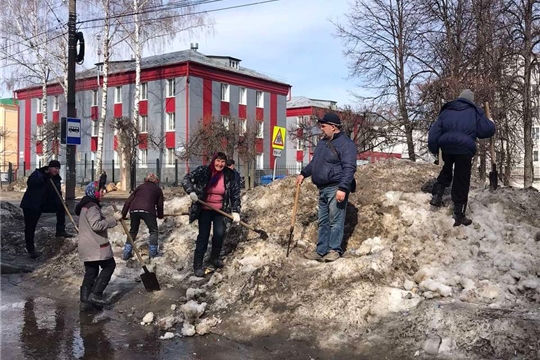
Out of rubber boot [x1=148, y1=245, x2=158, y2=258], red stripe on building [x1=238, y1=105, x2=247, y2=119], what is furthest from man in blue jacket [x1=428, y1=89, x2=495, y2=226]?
red stripe on building [x1=238, y1=105, x2=247, y2=119]

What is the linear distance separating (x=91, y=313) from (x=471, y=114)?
5.20 m

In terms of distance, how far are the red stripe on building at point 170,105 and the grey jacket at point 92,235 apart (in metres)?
32.6

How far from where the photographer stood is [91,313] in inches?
255

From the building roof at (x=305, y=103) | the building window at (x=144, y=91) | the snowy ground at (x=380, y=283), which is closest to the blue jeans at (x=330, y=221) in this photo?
the snowy ground at (x=380, y=283)

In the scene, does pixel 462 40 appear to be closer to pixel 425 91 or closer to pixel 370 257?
pixel 425 91

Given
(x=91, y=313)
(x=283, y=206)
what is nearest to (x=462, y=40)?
(x=283, y=206)

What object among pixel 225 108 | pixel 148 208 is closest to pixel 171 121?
pixel 225 108

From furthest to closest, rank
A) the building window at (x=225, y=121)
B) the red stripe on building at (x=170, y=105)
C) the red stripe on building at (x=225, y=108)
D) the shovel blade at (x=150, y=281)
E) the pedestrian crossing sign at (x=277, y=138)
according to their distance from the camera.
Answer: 1. the red stripe on building at (x=225, y=108)
2. the red stripe on building at (x=170, y=105)
3. the building window at (x=225, y=121)
4. the pedestrian crossing sign at (x=277, y=138)
5. the shovel blade at (x=150, y=281)

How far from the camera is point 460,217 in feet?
21.8

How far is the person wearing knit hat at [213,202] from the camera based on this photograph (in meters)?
7.10

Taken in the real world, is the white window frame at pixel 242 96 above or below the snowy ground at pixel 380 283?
above

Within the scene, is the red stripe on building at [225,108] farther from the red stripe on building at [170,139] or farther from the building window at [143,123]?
the building window at [143,123]

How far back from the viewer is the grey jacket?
6.52 metres

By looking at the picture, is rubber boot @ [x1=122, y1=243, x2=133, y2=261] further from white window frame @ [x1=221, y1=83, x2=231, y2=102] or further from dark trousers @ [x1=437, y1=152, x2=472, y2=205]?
white window frame @ [x1=221, y1=83, x2=231, y2=102]
